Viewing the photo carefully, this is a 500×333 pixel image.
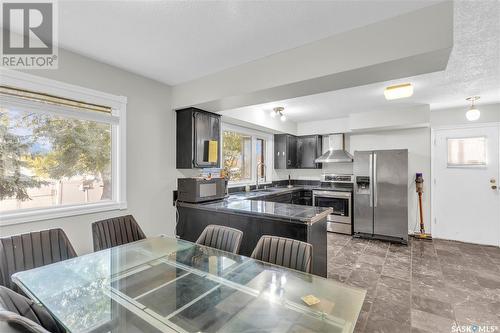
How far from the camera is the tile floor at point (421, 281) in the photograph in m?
2.12

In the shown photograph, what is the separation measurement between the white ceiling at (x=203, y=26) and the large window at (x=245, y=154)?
2.11 m

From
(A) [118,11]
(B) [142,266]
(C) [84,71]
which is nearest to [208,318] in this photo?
(B) [142,266]

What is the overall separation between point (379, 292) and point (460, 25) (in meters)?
2.63

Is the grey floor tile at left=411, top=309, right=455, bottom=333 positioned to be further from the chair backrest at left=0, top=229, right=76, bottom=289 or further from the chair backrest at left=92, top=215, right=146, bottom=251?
the chair backrest at left=0, top=229, right=76, bottom=289

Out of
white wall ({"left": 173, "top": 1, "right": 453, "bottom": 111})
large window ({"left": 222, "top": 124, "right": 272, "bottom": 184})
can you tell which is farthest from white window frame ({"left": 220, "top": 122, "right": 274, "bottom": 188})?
white wall ({"left": 173, "top": 1, "right": 453, "bottom": 111})

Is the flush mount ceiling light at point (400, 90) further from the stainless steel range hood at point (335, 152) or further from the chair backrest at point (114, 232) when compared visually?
the chair backrest at point (114, 232)

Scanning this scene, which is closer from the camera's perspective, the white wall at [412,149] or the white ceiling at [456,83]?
the white ceiling at [456,83]

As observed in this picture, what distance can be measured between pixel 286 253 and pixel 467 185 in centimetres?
446

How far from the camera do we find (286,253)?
174cm

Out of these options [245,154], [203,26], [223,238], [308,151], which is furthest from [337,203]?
[203,26]

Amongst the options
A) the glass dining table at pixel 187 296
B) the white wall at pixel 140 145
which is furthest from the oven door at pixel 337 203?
the glass dining table at pixel 187 296

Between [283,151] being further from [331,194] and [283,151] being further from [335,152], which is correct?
[331,194]

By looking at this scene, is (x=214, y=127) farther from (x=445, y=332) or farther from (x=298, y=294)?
(x=445, y=332)

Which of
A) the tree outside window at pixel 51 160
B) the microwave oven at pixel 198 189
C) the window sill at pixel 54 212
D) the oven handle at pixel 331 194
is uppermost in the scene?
the tree outside window at pixel 51 160
